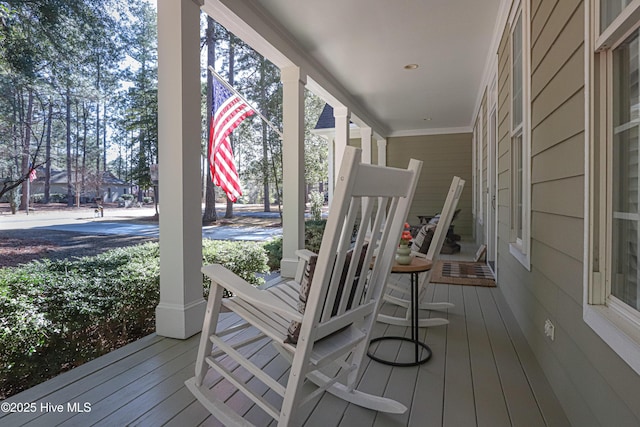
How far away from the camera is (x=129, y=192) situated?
→ 3711 mm

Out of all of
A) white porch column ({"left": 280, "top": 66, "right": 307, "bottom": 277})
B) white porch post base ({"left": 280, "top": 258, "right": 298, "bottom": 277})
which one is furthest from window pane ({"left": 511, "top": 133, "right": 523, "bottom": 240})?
white porch post base ({"left": 280, "top": 258, "right": 298, "bottom": 277})

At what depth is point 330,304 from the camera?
1396 mm

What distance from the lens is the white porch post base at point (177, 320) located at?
8.52 ft

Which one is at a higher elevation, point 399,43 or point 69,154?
point 399,43

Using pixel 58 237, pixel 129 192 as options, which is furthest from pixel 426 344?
pixel 129 192

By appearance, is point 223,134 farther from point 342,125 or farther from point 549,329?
point 549,329

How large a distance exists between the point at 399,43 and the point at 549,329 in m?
3.47

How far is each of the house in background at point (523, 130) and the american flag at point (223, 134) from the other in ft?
2.03

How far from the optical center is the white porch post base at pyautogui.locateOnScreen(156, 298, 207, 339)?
2598 millimetres

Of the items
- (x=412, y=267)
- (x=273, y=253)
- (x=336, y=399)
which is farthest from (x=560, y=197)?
(x=273, y=253)

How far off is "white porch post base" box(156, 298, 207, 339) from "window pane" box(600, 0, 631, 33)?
2.65 m

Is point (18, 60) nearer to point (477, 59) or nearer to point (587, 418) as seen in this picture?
point (587, 418)

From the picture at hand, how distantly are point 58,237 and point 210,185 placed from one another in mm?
4942

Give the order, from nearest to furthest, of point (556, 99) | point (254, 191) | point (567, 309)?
point (567, 309) < point (556, 99) < point (254, 191)
